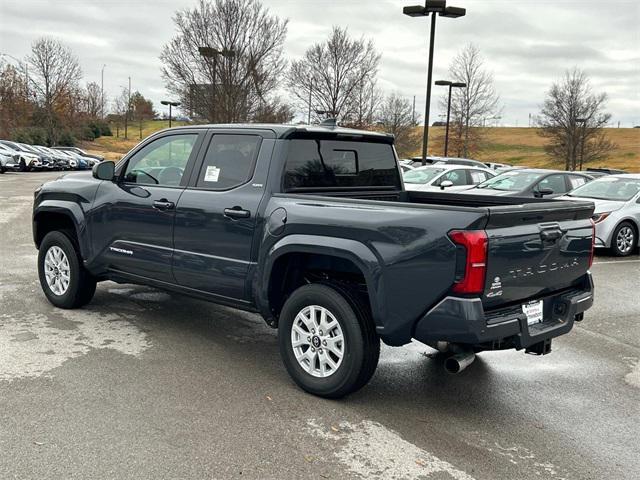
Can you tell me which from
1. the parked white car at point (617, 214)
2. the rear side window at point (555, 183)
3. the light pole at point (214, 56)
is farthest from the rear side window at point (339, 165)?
the light pole at point (214, 56)

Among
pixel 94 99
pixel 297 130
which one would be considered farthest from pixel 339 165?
pixel 94 99

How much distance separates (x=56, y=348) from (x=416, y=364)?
295 cm

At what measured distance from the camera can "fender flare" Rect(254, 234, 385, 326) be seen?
13.4ft

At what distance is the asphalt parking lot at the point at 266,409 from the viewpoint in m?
3.52

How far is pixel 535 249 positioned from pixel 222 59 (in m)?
26.7

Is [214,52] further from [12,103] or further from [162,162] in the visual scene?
[12,103]

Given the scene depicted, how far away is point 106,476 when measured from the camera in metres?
3.29

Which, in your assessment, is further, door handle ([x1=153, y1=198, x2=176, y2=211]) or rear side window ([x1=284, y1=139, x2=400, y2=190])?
door handle ([x1=153, y1=198, x2=176, y2=211])

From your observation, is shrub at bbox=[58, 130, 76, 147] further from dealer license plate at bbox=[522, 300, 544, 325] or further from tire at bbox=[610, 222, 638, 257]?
dealer license plate at bbox=[522, 300, 544, 325]

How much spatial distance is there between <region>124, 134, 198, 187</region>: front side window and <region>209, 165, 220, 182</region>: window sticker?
12.1 inches

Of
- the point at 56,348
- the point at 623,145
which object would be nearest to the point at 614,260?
the point at 56,348

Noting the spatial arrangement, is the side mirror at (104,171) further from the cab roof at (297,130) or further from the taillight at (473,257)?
the taillight at (473,257)

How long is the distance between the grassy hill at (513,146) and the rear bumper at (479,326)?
4598cm

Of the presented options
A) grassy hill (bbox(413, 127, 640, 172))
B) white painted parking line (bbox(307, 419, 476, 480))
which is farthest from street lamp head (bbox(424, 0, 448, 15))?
grassy hill (bbox(413, 127, 640, 172))
